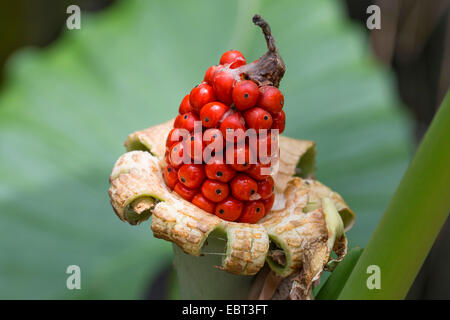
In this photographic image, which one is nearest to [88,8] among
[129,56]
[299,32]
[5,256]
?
[129,56]

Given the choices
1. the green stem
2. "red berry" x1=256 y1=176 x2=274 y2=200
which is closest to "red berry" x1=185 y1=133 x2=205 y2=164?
"red berry" x1=256 y1=176 x2=274 y2=200

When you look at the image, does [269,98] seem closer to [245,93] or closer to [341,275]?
[245,93]

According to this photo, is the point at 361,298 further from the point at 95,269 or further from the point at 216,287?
the point at 95,269

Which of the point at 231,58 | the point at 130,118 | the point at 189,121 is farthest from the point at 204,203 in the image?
the point at 130,118

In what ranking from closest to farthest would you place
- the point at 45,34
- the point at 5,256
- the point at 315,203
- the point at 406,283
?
1. the point at 406,283
2. the point at 315,203
3. the point at 5,256
4. the point at 45,34

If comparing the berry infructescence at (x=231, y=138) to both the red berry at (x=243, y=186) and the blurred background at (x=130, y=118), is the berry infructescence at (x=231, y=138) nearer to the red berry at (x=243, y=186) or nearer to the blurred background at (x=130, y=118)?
the red berry at (x=243, y=186)
